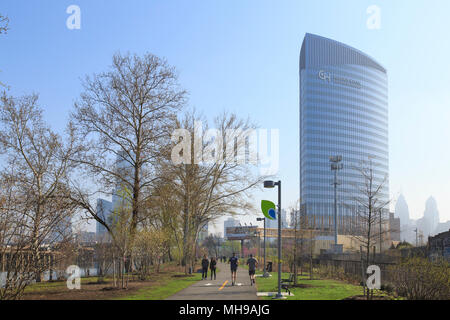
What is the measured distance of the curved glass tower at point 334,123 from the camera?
176625mm

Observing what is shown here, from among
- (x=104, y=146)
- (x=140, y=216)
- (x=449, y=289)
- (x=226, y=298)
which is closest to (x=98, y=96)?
(x=104, y=146)

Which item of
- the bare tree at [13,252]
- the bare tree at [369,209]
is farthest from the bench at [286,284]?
the bare tree at [13,252]

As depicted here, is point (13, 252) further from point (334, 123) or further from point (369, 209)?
point (334, 123)

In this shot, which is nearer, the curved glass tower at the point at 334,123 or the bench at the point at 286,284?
the bench at the point at 286,284

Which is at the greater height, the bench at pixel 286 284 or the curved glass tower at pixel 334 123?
the curved glass tower at pixel 334 123

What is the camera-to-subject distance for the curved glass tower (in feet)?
579

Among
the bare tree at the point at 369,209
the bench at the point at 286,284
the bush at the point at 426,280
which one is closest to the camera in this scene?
the bush at the point at 426,280

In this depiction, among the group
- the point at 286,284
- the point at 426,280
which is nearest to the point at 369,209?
the point at 426,280

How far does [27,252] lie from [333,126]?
175 meters

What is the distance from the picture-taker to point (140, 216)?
1254 inches

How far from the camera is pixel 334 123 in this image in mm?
181500

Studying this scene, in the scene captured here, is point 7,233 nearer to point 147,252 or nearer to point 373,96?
point 147,252

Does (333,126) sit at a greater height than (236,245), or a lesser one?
greater

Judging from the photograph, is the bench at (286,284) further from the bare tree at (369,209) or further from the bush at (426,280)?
the bush at (426,280)
